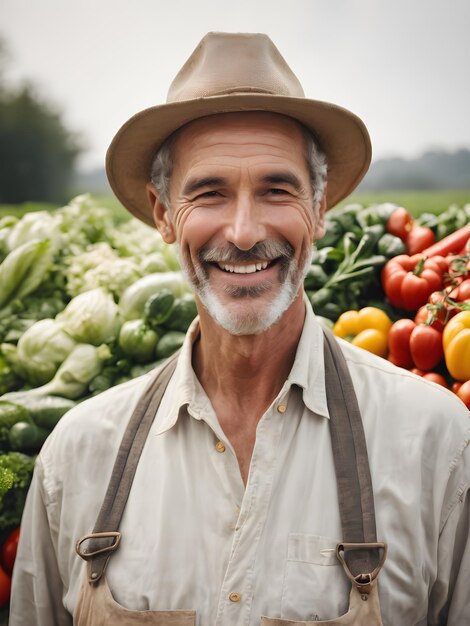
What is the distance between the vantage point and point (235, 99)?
1856 millimetres

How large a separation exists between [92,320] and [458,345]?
83.5 inches

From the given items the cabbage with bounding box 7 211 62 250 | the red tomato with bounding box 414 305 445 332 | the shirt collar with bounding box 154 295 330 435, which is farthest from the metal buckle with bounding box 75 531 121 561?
the cabbage with bounding box 7 211 62 250

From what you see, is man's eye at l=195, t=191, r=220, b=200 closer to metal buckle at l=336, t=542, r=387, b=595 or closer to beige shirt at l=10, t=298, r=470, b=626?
beige shirt at l=10, t=298, r=470, b=626

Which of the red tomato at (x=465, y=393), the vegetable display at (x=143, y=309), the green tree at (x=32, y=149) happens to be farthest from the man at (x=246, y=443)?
the green tree at (x=32, y=149)

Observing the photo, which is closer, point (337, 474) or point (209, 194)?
point (337, 474)

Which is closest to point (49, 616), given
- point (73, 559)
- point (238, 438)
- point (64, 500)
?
point (73, 559)

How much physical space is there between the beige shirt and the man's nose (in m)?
0.42

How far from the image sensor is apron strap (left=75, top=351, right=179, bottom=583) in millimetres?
1824

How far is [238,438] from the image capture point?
198 cm

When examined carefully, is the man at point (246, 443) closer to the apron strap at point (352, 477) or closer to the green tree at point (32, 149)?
the apron strap at point (352, 477)

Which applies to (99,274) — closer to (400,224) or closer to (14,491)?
(14,491)

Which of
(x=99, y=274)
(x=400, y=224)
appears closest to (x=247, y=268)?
(x=400, y=224)

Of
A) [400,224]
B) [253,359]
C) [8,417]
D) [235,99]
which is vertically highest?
[400,224]

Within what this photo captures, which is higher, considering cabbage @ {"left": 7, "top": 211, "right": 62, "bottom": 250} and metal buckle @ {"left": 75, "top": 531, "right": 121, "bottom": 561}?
cabbage @ {"left": 7, "top": 211, "right": 62, "bottom": 250}
